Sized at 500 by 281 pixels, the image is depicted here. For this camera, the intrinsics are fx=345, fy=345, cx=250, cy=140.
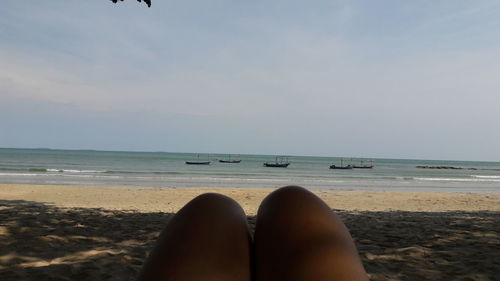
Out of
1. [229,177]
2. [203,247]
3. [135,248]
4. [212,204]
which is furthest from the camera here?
[229,177]

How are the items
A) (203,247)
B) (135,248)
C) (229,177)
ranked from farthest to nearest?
(229,177) < (135,248) < (203,247)

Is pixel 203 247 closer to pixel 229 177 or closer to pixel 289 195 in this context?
pixel 289 195

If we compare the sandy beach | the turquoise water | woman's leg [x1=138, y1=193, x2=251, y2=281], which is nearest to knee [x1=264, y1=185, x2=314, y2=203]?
woman's leg [x1=138, y1=193, x2=251, y2=281]

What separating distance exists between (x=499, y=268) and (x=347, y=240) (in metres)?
3.20

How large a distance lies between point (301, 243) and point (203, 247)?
0.99ft

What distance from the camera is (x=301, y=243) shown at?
107 centimetres

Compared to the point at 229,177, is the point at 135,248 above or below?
above

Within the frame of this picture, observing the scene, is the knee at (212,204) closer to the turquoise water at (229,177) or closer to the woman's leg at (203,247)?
the woman's leg at (203,247)

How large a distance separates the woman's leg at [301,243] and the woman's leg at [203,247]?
66 millimetres

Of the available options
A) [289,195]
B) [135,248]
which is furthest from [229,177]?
[289,195]

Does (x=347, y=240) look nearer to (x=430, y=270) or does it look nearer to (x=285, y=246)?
(x=285, y=246)

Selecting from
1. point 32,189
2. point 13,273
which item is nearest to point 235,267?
point 13,273

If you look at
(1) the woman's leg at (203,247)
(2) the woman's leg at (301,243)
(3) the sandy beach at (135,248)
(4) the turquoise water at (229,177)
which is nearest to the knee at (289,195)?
(2) the woman's leg at (301,243)

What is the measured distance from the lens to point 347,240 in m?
1.11
